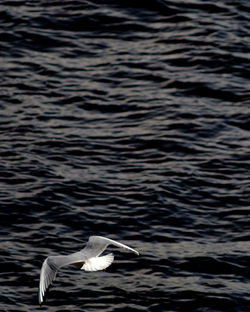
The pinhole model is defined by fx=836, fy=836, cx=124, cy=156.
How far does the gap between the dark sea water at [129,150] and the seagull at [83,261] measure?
0.74 metres

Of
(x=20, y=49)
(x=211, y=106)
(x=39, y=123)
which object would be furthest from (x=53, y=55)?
(x=211, y=106)

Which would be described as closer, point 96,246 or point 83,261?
point 83,261

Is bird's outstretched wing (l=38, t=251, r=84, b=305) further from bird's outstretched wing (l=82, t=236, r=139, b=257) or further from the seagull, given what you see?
bird's outstretched wing (l=82, t=236, r=139, b=257)

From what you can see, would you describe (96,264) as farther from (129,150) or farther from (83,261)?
(129,150)

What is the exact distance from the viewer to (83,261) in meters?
10.2

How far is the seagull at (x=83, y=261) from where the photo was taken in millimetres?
9758

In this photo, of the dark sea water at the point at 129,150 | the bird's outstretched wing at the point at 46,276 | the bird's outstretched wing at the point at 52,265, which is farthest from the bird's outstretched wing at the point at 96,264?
the dark sea water at the point at 129,150

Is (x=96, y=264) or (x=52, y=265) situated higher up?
(x=52, y=265)

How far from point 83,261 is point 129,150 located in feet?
14.2

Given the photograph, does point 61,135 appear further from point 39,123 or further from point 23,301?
point 23,301

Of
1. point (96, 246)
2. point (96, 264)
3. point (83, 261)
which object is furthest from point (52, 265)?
point (96, 246)

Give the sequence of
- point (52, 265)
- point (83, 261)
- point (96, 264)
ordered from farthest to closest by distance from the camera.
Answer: point (96, 264), point (83, 261), point (52, 265)

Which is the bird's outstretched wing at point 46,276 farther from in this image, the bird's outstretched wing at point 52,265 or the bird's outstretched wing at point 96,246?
the bird's outstretched wing at point 96,246

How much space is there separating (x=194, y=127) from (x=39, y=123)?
2.76 meters
